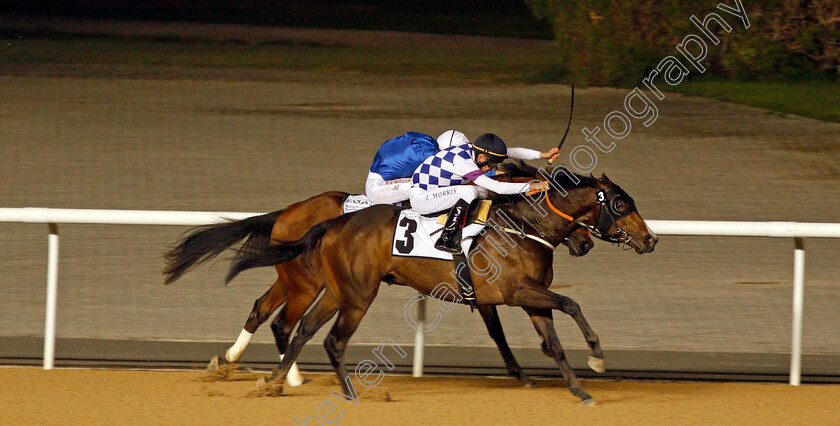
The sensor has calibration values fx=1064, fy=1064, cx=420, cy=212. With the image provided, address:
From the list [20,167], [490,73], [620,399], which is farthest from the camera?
[490,73]

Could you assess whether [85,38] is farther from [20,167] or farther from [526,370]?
[526,370]

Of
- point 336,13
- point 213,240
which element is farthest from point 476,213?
point 336,13

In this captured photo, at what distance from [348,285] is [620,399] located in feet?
4.14

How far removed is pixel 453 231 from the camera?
451cm

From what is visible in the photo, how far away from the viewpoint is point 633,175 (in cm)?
1067

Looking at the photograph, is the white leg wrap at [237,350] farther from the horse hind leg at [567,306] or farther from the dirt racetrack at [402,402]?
the horse hind leg at [567,306]

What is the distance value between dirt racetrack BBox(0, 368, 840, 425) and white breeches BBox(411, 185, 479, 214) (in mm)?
819

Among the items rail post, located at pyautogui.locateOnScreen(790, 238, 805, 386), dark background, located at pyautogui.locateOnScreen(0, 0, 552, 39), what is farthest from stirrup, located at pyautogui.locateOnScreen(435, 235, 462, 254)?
dark background, located at pyautogui.locateOnScreen(0, 0, 552, 39)

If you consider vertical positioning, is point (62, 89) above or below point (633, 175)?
above

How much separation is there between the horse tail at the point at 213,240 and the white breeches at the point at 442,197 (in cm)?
78

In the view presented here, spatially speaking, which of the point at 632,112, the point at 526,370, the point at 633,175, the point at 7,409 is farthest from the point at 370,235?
the point at 632,112

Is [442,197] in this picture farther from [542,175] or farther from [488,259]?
[542,175]

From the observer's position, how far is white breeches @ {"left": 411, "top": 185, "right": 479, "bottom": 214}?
4.58 m

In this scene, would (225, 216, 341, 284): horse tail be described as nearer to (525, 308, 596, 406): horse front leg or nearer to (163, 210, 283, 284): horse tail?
(163, 210, 283, 284): horse tail
